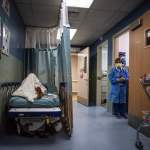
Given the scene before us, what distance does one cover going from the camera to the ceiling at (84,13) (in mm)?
3951

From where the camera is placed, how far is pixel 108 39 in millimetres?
5949

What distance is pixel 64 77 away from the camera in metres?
3.52

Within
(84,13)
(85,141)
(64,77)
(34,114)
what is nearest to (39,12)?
(84,13)

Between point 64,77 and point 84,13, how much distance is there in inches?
69.3

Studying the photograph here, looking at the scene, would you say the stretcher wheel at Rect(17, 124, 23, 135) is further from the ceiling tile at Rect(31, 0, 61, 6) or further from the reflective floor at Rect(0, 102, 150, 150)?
the ceiling tile at Rect(31, 0, 61, 6)

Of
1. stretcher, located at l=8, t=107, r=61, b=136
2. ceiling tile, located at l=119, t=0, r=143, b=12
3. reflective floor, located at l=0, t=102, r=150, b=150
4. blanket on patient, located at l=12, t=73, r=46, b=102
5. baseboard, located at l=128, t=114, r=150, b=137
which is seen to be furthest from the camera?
ceiling tile, located at l=119, t=0, r=143, b=12

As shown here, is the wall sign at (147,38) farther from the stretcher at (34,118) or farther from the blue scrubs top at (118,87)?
the stretcher at (34,118)

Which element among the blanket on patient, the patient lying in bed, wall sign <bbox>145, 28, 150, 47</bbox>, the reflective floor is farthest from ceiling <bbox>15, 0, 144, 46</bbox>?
the reflective floor

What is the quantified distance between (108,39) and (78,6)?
2.07 meters

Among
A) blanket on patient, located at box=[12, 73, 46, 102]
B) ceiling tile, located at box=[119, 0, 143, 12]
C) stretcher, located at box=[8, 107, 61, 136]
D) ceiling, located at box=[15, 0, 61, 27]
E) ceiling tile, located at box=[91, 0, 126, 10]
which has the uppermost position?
ceiling, located at box=[15, 0, 61, 27]

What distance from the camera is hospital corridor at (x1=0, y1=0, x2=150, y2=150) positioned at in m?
2.97

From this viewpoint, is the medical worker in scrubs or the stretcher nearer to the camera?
the stretcher

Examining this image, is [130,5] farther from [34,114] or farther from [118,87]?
[34,114]

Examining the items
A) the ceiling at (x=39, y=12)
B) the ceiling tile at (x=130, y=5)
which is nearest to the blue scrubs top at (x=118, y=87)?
the ceiling tile at (x=130, y=5)
